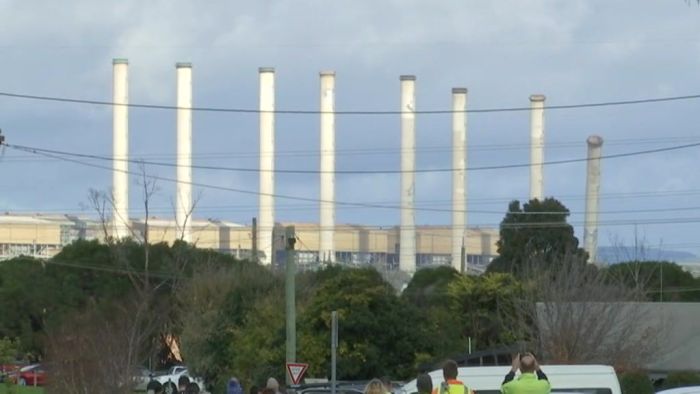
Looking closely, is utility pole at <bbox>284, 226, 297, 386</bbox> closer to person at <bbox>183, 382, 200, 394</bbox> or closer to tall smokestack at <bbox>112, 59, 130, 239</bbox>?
person at <bbox>183, 382, 200, 394</bbox>

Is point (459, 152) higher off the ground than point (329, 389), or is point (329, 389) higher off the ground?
point (459, 152)

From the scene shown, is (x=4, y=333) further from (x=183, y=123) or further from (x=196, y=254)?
(x=183, y=123)

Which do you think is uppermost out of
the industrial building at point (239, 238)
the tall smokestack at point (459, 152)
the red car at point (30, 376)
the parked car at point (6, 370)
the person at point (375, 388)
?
the tall smokestack at point (459, 152)

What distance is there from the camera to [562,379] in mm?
19719

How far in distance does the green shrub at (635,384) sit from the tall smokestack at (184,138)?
2857 inches

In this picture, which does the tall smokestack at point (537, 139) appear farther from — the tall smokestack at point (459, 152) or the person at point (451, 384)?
the person at point (451, 384)

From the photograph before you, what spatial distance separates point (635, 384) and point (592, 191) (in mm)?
64337

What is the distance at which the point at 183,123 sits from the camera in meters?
108

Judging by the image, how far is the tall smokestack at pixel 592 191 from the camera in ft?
320

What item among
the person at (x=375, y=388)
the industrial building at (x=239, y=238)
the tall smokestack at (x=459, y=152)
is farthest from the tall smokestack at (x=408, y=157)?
the person at (x=375, y=388)

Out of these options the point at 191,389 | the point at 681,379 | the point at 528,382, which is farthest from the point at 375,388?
the point at 681,379

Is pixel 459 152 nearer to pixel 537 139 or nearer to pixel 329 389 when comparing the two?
pixel 537 139

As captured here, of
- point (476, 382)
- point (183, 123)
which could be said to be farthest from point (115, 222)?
point (476, 382)

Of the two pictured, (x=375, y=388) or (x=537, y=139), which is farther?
(x=537, y=139)
